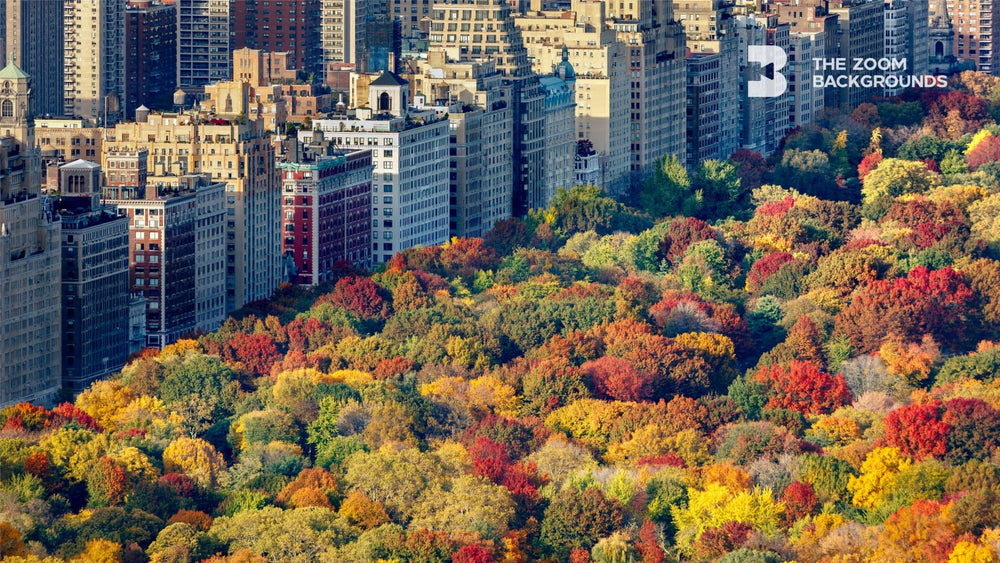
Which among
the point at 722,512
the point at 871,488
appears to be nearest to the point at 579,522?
the point at 722,512

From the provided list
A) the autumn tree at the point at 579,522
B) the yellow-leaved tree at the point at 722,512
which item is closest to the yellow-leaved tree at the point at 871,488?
the yellow-leaved tree at the point at 722,512

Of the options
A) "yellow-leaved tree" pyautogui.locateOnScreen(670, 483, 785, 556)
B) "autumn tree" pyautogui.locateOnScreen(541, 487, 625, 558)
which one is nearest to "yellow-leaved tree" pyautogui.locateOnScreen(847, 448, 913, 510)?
"yellow-leaved tree" pyautogui.locateOnScreen(670, 483, 785, 556)

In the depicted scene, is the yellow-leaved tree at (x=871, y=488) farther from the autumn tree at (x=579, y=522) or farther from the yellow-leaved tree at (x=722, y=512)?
the autumn tree at (x=579, y=522)

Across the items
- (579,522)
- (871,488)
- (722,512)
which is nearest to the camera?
(579,522)

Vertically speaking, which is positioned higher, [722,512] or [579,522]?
[722,512]

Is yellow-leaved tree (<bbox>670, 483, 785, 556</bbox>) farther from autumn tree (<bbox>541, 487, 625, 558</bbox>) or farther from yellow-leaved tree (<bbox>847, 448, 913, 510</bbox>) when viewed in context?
yellow-leaved tree (<bbox>847, 448, 913, 510</bbox>)

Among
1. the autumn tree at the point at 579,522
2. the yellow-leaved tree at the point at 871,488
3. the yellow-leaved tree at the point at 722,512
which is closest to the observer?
the autumn tree at the point at 579,522

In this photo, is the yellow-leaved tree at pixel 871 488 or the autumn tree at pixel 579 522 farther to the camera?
the yellow-leaved tree at pixel 871 488

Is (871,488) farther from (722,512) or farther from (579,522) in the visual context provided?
(579,522)

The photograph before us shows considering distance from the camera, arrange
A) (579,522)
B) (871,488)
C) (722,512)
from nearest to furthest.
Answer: (579,522), (722,512), (871,488)

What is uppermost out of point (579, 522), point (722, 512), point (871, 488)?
point (871, 488)

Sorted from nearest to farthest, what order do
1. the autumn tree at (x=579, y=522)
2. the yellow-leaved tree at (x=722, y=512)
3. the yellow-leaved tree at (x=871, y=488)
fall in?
the autumn tree at (x=579, y=522) → the yellow-leaved tree at (x=722, y=512) → the yellow-leaved tree at (x=871, y=488)

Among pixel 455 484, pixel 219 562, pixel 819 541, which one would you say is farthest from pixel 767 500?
pixel 219 562
